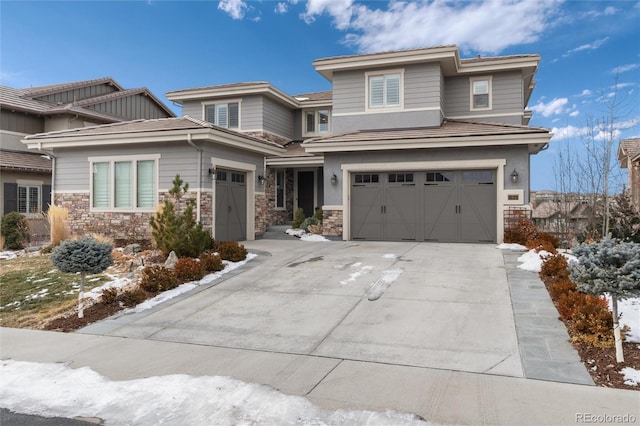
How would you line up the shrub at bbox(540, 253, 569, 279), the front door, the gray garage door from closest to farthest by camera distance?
the shrub at bbox(540, 253, 569, 279), the gray garage door, the front door

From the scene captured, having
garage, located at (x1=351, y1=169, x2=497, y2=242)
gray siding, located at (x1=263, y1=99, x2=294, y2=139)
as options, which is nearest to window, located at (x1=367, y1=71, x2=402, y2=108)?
garage, located at (x1=351, y1=169, x2=497, y2=242)

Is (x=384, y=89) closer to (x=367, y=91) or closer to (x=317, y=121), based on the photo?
(x=367, y=91)

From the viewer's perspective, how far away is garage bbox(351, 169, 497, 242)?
1389 centimetres

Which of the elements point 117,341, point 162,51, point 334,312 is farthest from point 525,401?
point 162,51

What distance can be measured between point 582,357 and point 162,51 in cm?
2005

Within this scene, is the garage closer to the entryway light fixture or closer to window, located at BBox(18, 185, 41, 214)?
the entryway light fixture

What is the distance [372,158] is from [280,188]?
22.8ft

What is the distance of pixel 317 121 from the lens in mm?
21766

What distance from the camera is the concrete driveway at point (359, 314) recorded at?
5.56 m

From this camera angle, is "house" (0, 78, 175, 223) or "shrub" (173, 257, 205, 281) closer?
"shrub" (173, 257, 205, 281)

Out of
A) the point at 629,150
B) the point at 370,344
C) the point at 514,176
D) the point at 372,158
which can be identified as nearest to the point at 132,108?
the point at 372,158

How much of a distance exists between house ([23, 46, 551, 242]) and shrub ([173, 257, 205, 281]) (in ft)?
13.6

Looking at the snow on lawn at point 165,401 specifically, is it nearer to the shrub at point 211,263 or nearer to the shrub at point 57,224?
the shrub at point 211,263

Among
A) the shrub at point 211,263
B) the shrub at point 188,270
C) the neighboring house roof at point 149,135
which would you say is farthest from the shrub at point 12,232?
the shrub at point 188,270
